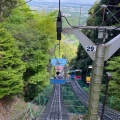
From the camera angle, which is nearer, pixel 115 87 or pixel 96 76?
pixel 96 76

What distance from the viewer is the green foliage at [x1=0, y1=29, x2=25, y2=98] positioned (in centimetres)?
1301

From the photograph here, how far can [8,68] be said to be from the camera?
1343 cm

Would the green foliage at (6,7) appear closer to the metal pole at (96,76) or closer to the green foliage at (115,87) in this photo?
the green foliage at (115,87)

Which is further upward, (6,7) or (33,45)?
(6,7)

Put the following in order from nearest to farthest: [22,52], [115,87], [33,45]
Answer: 1. [115,87]
2. [22,52]
3. [33,45]

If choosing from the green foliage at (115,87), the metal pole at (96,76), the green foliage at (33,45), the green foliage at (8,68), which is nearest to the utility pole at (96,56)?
the metal pole at (96,76)

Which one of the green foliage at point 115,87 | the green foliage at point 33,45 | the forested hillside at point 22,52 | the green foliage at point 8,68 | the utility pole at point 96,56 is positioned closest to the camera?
the utility pole at point 96,56

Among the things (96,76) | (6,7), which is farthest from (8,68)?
(96,76)

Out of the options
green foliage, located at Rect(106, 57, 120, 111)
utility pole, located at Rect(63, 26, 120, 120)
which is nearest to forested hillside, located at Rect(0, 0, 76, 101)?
green foliage, located at Rect(106, 57, 120, 111)

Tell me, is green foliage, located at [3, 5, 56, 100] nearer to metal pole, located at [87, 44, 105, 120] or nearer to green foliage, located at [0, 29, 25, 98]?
green foliage, located at [0, 29, 25, 98]

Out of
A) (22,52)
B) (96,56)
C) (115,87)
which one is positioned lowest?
(115,87)

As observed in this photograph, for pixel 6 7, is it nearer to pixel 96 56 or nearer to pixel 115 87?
pixel 115 87

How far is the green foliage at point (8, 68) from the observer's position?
1301 cm

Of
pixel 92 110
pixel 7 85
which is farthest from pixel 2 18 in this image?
pixel 92 110
